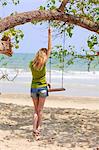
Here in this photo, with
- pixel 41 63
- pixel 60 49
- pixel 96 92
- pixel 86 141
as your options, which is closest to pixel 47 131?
pixel 86 141

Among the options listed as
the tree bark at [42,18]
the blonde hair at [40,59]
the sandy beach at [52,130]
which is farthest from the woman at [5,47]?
the sandy beach at [52,130]

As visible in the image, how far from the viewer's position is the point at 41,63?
8688mm

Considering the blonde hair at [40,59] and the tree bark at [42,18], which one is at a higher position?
the tree bark at [42,18]

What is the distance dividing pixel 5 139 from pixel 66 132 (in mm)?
1546

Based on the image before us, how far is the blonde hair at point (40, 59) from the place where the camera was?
28.1 ft

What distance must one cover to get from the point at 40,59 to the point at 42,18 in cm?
99

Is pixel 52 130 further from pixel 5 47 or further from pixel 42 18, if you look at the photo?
pixel 5 47

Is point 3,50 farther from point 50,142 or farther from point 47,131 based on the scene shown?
point 47,131

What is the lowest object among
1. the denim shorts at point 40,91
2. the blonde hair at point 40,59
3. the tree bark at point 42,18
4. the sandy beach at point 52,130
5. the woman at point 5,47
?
the sandy beach at point 52,130

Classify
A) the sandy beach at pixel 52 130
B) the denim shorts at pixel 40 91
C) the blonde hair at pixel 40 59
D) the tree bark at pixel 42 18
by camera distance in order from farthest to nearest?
the sandy beach at pixel 52 130 < the denim shorts at pixel 40 91 < the blonde hair at pixel 40 59 < the tree bark at pixel 42 18

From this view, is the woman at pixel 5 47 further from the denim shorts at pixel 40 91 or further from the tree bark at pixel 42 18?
the denim shorts at pixel 40 91

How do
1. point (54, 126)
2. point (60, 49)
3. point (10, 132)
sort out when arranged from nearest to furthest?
point (10, 132)
point (54, 126)
point (60, 49)

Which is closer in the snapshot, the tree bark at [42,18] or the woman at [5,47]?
the woman at [5,47]

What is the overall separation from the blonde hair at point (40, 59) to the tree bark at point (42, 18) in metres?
0.73
